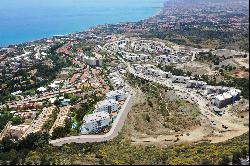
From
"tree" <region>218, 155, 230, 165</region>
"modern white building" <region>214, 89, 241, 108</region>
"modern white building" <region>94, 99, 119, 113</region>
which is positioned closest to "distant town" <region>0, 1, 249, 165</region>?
"modern white building" <region>214, 89, 241, 108</region>

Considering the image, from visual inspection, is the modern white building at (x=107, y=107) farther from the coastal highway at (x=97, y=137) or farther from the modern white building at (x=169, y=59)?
the modern white building at (x=169, y=59)

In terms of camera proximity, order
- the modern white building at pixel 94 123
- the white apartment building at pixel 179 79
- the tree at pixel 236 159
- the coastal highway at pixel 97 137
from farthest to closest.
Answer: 1. the white apartment building at pixel 179 79
2. the modern white building at pixel 94 123
3. the coastal highway at pixel 97 137
4. the tree at pixel 236 159

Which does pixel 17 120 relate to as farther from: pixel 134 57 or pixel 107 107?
pixel 134 57

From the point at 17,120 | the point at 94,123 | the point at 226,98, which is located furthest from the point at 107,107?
the point at 226,98

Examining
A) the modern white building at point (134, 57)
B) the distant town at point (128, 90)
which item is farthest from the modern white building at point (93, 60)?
the modern white building at point (134, 57)

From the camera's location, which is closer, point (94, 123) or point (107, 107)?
point (94, 123)

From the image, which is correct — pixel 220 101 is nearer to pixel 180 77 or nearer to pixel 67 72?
pixel 180 77

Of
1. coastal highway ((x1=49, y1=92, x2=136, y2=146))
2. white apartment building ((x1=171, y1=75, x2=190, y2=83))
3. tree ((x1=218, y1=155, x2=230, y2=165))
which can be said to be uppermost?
tree ((x1=218, y1=155, x2=230, y2=165))

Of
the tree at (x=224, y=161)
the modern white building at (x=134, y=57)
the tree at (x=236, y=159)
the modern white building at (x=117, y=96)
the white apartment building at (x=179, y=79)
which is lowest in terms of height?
the modern white building at (x=134, y=57)

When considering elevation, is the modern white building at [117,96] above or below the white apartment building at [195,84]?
above

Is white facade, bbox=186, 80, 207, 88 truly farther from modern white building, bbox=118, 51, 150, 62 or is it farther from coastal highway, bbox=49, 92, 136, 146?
modern white building, bbox=118, 51, 150, 62
